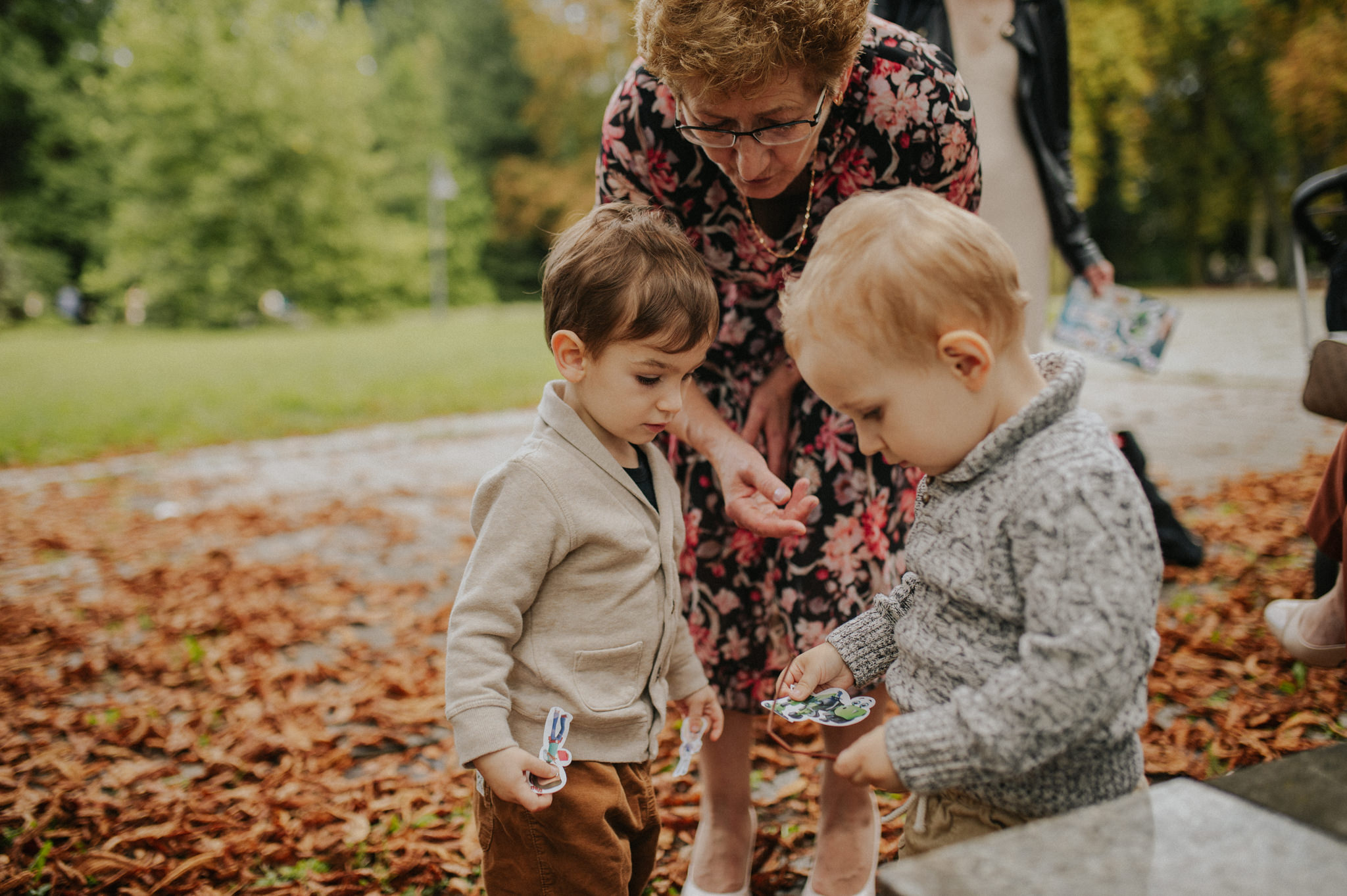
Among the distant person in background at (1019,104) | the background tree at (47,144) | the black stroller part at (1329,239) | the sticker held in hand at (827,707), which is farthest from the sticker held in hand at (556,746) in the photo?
the background tree at (47,144)

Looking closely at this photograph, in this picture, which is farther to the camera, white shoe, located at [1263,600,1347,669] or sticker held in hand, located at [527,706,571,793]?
white shoe, located at [1263,600,1347,669]

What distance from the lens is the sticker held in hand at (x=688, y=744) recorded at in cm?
169

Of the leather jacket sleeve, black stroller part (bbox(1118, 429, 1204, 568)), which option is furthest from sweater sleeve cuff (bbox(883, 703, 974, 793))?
black stroller part (bbox(1118, 429, 1204, 568))

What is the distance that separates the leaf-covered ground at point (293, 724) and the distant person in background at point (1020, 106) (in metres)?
0.93

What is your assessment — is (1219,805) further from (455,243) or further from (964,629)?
(455,243)

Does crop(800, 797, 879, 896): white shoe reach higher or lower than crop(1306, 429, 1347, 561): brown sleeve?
lower

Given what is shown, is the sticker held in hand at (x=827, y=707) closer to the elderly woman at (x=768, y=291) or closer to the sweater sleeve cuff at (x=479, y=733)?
the elderly woman at (x=768, y=291)

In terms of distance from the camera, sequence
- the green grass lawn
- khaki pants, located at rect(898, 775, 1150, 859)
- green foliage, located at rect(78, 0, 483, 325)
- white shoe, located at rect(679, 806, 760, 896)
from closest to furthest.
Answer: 1. khaki pants, located at rect(898, 775, 1150, 859)
2. white shoe, located at rect(679, 806, 760, 896)
3. the green grass lawn
4. green foliage, located at rect(78, 0, 483, 325)

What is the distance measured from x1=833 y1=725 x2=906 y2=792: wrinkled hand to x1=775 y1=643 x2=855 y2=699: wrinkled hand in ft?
0.81

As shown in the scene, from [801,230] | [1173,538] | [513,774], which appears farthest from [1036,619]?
[1173,538]

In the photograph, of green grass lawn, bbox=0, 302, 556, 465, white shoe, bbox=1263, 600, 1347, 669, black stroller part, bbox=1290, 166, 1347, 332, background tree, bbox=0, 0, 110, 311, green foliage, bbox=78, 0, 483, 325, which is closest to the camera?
white shoe, bbox=1263, 600, 1347, 669

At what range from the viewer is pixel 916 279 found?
4.00 ft

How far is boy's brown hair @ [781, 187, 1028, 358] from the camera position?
1.22 metres

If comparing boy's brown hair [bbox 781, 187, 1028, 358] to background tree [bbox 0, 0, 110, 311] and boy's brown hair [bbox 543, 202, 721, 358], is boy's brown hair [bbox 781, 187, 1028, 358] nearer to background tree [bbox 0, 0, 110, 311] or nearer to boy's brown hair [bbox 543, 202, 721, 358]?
boy's brown hair [bbox 543, 202, 721, 358]
